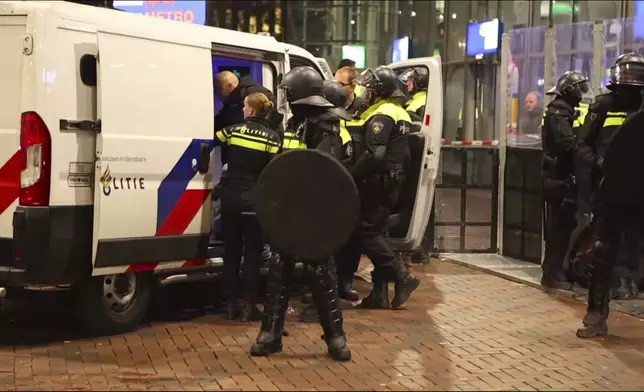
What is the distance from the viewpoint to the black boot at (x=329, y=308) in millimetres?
6352

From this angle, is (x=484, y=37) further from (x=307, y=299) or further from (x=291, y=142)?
(x=291, y=142)

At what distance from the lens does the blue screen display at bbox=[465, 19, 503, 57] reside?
69.5 feet

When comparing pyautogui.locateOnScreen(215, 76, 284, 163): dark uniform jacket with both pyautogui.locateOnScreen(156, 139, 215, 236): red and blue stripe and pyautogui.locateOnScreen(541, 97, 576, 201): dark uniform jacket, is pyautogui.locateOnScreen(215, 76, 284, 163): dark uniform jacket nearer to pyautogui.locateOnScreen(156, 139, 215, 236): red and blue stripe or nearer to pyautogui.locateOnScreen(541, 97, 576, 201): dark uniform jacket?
pyautogui.locateOnScreen(156, 139, 215, 236): red and blue stripe

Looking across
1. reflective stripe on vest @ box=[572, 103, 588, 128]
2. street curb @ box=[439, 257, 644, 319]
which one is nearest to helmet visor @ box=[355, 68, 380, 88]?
reflective stripe on vest @ box=[572, 103, 588, 128]

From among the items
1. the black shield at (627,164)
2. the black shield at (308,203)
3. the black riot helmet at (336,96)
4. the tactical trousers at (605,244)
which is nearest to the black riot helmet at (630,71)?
the black shield at (627,164)

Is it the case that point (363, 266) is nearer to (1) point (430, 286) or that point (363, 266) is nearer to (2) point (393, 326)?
(1) point (430, 286)

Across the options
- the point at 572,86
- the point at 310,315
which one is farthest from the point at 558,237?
the point at 310,315

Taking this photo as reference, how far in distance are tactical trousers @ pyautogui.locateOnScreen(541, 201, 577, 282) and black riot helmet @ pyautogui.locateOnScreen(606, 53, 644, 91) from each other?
150 centimetres

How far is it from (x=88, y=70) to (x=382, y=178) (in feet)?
8.50

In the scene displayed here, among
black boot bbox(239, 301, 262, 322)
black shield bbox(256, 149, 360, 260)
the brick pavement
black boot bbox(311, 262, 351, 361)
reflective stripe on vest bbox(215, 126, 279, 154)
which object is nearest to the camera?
the brick pavement

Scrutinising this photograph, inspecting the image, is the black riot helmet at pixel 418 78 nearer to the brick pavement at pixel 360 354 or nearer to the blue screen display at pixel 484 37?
the brick pavement at pixel 360 354

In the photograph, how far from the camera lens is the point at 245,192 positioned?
748 centimetres

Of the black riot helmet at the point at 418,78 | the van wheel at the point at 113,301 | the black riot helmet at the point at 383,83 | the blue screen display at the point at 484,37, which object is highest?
the blue screen display at the point at 484,37

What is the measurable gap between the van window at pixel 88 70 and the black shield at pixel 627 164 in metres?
3.66
